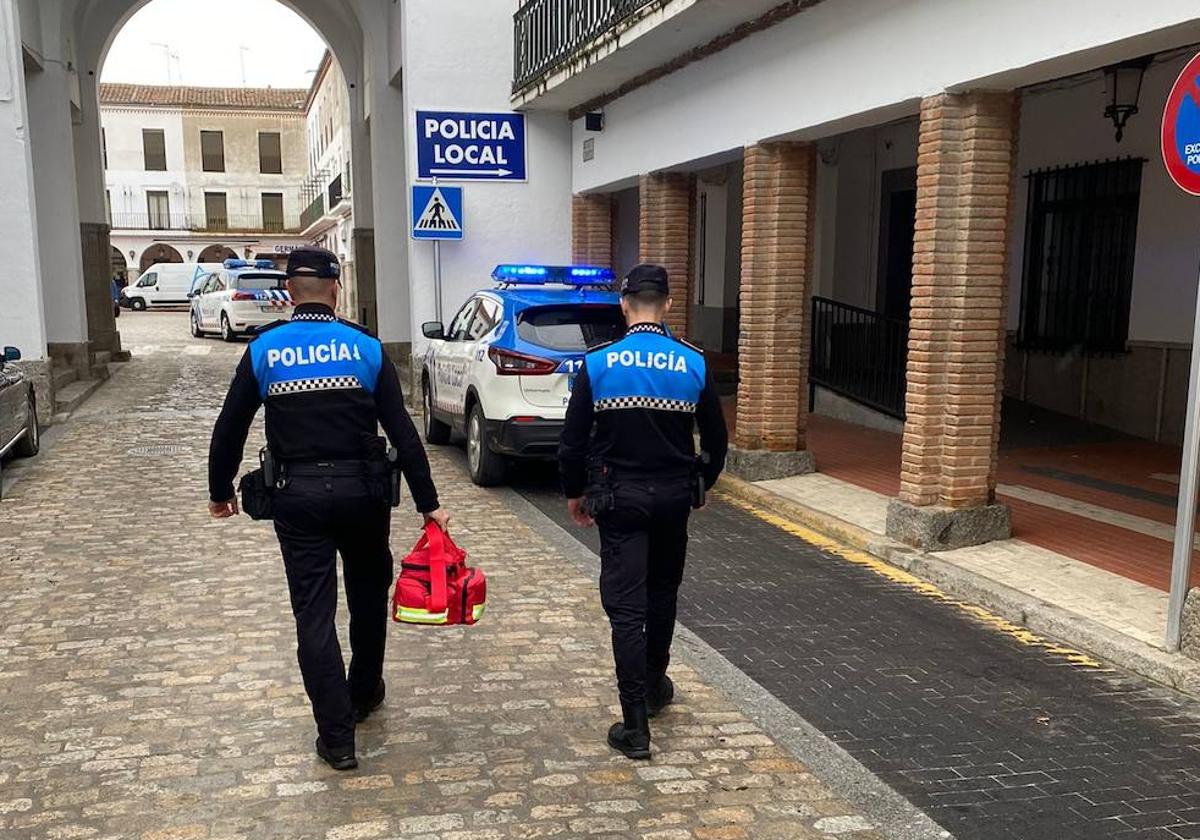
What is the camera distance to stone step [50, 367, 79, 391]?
49.3 feet

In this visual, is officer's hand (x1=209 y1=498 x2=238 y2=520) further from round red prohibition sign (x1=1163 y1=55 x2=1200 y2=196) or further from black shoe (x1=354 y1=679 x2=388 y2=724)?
round red prohibition sign (x1=1163 y1=55 x2=1200 y2=196)

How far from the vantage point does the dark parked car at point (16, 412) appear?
889cm

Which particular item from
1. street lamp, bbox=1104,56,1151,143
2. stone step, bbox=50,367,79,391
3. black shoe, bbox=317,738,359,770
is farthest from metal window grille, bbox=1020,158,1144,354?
stone step, bbox=50,367,79,391

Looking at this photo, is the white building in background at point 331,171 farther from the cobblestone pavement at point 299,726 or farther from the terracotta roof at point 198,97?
the cobblestone pavement at point 299,726

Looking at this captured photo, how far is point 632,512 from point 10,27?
38.4ft

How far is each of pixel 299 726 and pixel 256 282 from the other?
23.3 meters

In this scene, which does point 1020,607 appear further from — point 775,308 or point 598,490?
point 775,308

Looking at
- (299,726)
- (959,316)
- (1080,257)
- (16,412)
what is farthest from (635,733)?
(1080,257)

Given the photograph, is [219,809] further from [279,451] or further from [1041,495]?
[1041,495]

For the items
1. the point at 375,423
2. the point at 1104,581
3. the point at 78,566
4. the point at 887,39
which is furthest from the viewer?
the point at 887,39

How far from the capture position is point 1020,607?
5645mm

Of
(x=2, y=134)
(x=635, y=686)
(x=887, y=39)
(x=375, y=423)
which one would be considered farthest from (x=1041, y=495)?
(x=2, y=134)

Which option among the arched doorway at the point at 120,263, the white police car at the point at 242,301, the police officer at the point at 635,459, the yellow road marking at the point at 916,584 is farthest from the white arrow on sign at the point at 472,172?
the arched doorway at the point at 120,263

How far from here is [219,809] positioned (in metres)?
3.52
